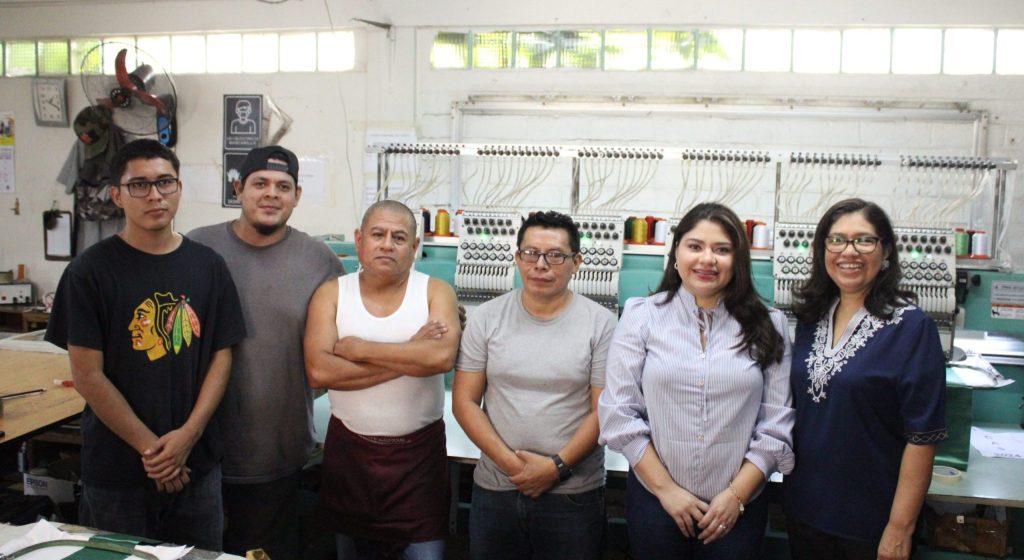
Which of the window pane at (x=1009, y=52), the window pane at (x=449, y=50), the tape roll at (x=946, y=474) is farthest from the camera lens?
the window pane at (x=449, y=50)

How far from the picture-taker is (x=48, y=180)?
5355 mm

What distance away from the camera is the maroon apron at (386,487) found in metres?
1.89

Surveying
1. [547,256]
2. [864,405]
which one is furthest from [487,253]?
[864,405]

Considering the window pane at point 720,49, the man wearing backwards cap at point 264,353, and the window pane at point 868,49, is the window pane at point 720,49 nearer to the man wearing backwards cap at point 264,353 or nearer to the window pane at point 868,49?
the window pane at point 868,49

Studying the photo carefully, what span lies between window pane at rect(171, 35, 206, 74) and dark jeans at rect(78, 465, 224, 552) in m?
4.17

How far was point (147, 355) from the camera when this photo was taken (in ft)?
5.79

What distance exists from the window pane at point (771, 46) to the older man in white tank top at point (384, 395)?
337cm

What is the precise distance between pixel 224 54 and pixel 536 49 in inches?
93.9

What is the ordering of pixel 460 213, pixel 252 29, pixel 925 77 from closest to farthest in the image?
pixel 460 213 < pixel 925 77 < pixel 252 29

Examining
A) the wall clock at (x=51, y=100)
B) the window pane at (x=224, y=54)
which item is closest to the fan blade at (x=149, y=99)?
the window pane at (x=224, y=54)

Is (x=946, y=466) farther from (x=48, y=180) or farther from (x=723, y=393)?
(x=48, y=180)

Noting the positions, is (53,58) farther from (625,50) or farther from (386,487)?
(386,487)

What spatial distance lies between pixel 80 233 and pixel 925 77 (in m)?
6.10

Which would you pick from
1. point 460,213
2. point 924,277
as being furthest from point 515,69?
point 924,277
